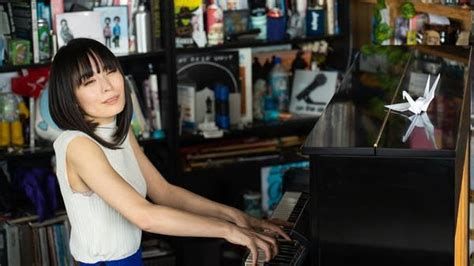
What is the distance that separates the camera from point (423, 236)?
6.45 feet

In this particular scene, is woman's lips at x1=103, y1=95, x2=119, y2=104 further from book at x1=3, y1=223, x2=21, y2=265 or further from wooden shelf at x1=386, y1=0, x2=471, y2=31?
wooden shelf at x1=386, y1=0, x2=471, y2=31

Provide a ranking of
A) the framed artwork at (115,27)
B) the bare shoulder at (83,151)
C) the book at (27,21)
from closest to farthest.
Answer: the bare shoulder at (83,151), the book at (27,21), the framed artwork at (115,27)

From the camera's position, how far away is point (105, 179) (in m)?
2.29

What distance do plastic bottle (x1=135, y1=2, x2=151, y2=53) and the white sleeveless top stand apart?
1.62 meters

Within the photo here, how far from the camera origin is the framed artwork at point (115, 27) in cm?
402

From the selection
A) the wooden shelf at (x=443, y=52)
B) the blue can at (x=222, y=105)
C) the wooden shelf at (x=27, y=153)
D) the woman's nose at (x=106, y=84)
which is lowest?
the wooden shelf at (x=27, y=153)

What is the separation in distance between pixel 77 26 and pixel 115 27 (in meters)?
0.17

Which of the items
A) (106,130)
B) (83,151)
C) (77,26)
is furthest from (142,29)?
(83,151)

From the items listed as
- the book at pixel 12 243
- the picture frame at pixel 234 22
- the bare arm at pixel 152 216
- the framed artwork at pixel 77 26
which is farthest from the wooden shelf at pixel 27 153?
the bare arm at pixel 152 216

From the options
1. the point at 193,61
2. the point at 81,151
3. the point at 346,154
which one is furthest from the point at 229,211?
the point at 193,61

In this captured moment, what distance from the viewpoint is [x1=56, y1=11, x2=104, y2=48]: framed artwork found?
3.91 m

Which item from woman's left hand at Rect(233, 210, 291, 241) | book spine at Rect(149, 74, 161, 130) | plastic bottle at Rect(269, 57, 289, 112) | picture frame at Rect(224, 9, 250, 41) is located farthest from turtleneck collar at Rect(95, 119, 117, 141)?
plastic bottle at Rect(269, 57, 289, 112)

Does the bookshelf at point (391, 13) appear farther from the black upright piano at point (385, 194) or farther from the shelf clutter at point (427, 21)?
the black upright piano at point (385, 194)

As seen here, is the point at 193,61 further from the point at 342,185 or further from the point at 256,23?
the point at 342,185
